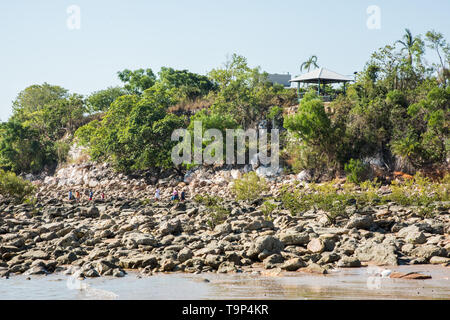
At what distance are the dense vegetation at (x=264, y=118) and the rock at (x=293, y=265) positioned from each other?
20.1 m

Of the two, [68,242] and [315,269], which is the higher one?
[315,269]

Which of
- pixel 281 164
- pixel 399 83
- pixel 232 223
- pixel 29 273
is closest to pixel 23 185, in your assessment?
pixel 281 164

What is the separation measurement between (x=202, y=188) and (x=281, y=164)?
5564 millimetres

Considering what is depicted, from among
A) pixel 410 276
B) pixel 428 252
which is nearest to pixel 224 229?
pixel 428 252

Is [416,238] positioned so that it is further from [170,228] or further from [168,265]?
[170,228]

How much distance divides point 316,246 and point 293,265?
5.64 feet

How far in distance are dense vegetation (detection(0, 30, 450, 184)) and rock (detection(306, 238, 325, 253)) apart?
725 inches

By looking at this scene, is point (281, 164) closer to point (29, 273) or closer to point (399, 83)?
point (399, 83)

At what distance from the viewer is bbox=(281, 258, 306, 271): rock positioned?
1220 cm

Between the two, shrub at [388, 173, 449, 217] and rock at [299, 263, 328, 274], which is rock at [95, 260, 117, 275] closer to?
rock at [299, 263, 328, 274]

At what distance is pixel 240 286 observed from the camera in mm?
10773

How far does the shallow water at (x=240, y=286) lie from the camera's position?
9.84 m

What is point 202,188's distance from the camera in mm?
36562

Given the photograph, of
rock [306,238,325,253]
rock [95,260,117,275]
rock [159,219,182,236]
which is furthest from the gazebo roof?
rock [95,260,117,275]
